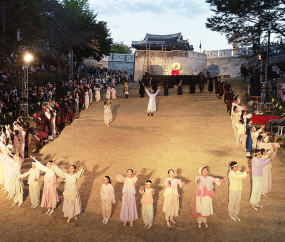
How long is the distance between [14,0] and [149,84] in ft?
46.9

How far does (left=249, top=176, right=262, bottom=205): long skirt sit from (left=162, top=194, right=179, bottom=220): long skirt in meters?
2.09

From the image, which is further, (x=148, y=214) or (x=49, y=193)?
(x=49, y=193)

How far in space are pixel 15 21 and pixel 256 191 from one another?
48.9 feet

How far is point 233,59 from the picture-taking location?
120ft

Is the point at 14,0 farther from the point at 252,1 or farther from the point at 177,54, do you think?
the point at 177,54

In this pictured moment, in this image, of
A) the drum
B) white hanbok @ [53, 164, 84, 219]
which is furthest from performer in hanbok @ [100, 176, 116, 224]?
the drum

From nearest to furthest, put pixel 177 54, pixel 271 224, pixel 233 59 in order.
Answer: pixel 271 224, pixel 177 54, pixel 233 59

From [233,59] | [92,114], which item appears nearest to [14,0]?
[92,114]

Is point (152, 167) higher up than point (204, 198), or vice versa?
point (204, 198)

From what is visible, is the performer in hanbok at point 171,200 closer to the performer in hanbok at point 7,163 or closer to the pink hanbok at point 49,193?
the pink hanbok at point 49,193

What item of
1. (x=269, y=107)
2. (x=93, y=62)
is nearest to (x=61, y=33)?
(x=93, y=62)

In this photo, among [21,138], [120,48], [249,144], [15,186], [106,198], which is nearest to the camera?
[106,198]

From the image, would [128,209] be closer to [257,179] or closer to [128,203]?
[128,203]

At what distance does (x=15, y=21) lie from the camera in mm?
16344
